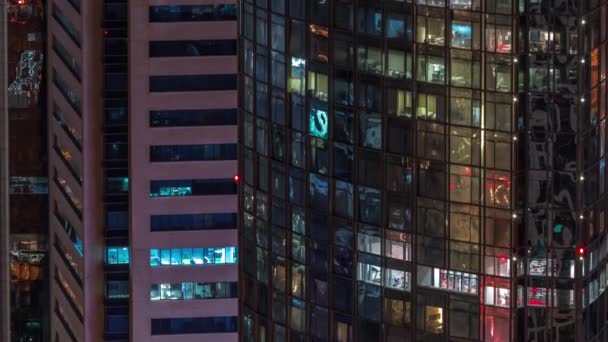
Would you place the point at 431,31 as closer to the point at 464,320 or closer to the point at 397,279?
the point at 397,279

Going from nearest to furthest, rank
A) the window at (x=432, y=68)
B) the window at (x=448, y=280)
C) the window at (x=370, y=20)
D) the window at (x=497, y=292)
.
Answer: the window at (x=432, y=68) → the window at (x=497, y=292) → the window at (x=370, y=20) → the window at (x=448, y=280)

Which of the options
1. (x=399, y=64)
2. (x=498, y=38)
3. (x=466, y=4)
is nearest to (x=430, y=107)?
(x=399, y=64)

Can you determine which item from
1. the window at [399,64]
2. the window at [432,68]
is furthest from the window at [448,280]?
the window at [399,64]

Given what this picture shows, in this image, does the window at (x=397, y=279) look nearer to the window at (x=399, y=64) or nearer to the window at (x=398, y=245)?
the window at (x=398, y=245)

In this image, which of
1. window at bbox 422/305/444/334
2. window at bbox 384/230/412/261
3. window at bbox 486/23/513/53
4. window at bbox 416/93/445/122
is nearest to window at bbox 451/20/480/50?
window at bbox 486/23/513/53

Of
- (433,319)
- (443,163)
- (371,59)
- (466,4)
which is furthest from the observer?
(433,319)

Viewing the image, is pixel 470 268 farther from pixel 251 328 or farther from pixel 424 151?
pixel 251 328

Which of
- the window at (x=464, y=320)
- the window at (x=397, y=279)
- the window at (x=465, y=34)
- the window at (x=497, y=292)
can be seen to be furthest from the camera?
the window at (x=397, y=279)

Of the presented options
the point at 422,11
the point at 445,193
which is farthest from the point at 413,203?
the point at 422,11

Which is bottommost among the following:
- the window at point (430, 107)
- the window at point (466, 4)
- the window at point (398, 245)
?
the window at point (398, 245)
